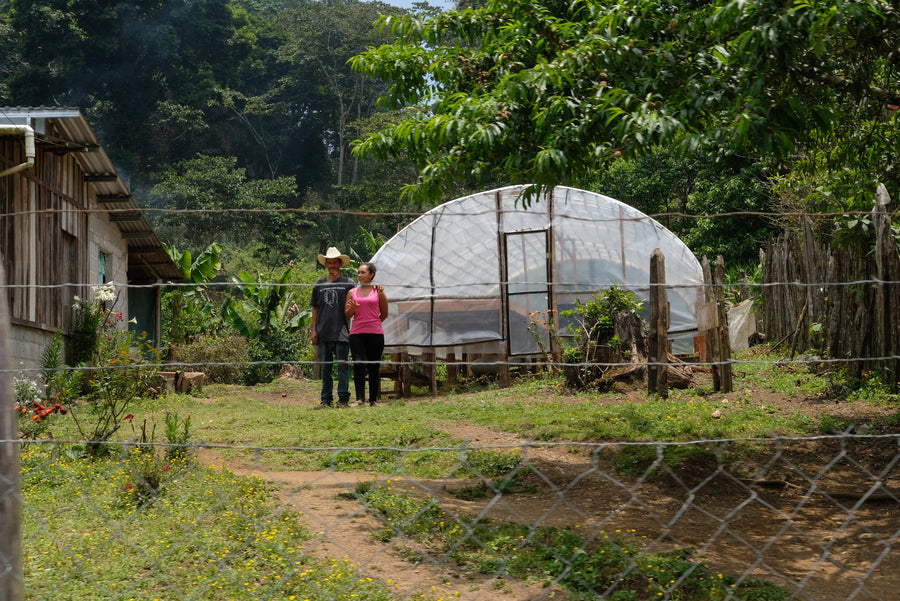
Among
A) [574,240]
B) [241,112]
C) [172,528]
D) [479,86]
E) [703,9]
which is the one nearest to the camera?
[172,528]

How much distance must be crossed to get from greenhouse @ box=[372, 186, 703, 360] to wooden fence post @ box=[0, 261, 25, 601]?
9.93 meters

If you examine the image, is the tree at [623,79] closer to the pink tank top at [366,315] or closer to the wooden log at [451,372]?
the pink tank top at [366,315]

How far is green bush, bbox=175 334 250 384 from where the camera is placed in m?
15.7

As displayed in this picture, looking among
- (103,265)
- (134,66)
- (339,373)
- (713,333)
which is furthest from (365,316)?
(134,66)

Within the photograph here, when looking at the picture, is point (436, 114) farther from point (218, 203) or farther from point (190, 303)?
point (218, 203)

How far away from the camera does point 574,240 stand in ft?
43.1

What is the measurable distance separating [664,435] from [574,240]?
6.49 m

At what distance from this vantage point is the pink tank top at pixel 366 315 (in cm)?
956

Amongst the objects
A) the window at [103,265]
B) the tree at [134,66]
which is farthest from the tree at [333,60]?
the window at [103,265]

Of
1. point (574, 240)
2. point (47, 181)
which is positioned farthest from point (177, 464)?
point (574, 240)

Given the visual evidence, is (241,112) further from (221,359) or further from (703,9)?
(703,9)

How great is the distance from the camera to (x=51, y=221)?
11.2m

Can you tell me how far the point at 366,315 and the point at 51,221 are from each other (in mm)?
4832

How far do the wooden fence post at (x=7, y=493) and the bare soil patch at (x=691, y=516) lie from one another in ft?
4.06
